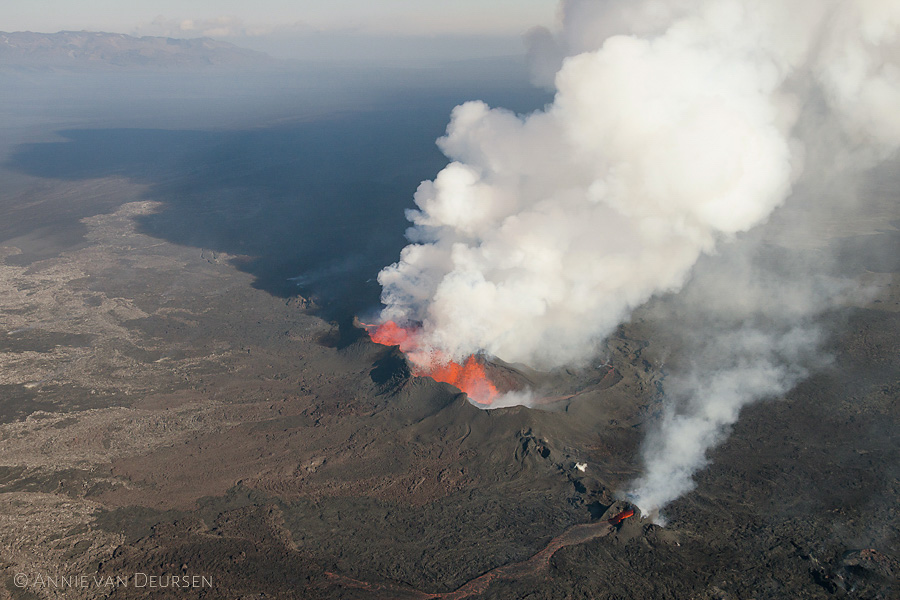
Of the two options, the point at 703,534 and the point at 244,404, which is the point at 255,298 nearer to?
the point at 244,404

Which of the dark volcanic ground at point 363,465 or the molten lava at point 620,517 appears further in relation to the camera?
the molten lava at point 620,517

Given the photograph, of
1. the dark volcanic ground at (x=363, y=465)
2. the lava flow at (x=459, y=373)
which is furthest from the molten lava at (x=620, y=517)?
the lava flow at (x=459, y=373)

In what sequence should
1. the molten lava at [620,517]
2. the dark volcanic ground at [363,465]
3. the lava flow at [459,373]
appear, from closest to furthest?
the dark volcanic ground at [363,465]
the molten lava at [620,517]
the lava flow at [459,373]

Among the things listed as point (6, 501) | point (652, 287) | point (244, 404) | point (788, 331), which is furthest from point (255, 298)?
point (788, 331)

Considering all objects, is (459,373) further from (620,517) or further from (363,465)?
(620,517)

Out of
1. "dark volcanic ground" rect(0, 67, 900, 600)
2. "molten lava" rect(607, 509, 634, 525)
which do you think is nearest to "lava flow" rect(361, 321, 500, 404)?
"dark volcanic ground" rect(0, 67, 900, 600)

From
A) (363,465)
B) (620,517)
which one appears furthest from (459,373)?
(620,517)

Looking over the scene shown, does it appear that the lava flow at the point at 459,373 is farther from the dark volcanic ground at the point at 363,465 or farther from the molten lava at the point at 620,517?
the molten lava at the point at 620,517

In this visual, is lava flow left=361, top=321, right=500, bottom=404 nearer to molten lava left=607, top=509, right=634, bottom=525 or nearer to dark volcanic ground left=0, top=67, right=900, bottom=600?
dark volcanic ground left=0, top=67, right=900, bottom=600
